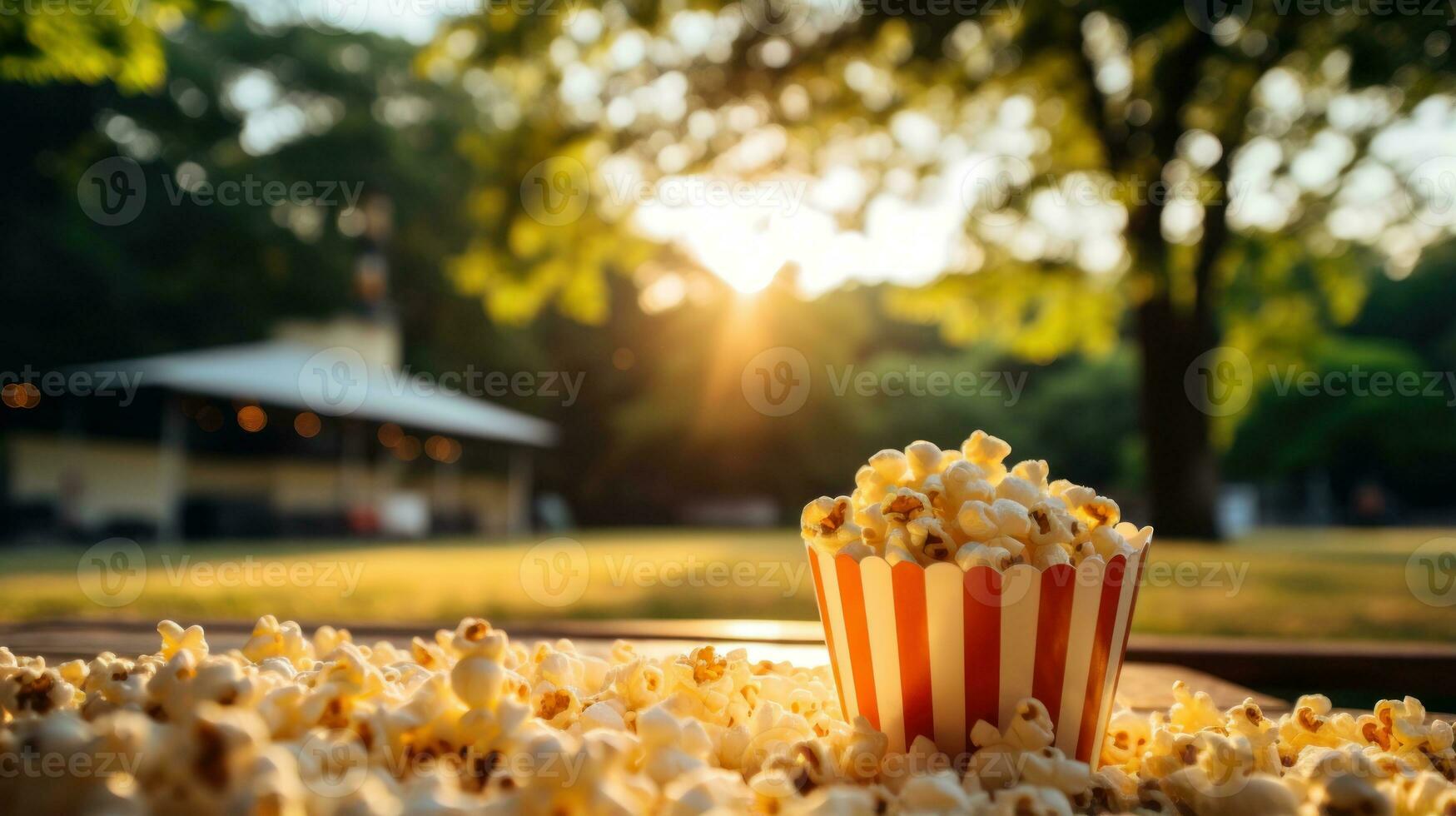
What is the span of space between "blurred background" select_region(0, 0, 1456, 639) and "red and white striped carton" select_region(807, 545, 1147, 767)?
3.48 meters

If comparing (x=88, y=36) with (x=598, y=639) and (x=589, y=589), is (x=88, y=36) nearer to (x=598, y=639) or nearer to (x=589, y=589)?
(x=589, y=589)

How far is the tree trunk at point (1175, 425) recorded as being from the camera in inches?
422

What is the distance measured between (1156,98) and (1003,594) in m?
9.99

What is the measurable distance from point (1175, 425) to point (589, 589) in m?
7.49

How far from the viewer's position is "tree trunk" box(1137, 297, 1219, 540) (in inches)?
422

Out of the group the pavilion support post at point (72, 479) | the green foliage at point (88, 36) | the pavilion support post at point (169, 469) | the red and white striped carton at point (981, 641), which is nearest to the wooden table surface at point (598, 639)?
the red and white striped carton at point (981, 641)

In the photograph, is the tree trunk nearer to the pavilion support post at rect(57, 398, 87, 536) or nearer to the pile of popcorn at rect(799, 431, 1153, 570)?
the pile of popcorn at rect(799, 431, 1153, 570)

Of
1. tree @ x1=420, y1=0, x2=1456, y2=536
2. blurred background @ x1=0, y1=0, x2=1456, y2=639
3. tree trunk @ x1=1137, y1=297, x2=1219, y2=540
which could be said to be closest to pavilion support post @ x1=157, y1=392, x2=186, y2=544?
blurred background @ x1=0, y1=0, x2=1456, y2=639

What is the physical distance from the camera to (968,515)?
3.56 ft

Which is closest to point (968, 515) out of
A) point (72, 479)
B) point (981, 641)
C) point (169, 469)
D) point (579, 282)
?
point (981, 641)

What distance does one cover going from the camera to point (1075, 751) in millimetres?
1142

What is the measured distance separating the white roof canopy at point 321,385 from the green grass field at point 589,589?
3.09m

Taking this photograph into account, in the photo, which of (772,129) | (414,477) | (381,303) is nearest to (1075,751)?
(772,129)

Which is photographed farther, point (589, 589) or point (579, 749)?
point (589, 589)
